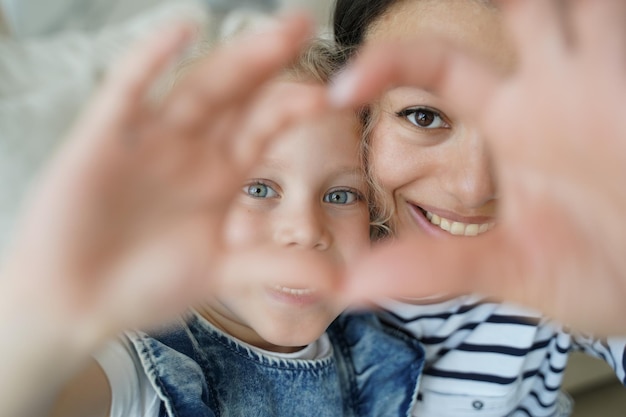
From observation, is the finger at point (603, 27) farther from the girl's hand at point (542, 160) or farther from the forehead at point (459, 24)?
the forehead at point (459, 24)

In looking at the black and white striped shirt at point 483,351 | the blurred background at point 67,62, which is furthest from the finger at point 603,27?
A: the blurred background at point 67,62

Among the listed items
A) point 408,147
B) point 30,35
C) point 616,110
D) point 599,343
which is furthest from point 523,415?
point 30,35

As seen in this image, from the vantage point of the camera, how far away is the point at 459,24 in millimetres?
595

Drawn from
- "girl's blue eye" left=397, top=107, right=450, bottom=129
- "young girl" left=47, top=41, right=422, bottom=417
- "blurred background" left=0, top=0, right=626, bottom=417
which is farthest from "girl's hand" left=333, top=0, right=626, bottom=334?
"blurred background" left=0, top=0, right=626, bottom=417

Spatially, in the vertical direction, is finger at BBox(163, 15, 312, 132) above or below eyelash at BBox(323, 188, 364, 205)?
above

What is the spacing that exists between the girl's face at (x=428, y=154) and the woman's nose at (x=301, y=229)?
0.11 meters

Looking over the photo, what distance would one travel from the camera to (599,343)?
76 centimetres

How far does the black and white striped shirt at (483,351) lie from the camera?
74 centimetres

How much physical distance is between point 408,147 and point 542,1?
14.2 inches

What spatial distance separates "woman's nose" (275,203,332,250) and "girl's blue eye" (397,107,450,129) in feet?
0.51

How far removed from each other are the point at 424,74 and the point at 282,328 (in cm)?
34

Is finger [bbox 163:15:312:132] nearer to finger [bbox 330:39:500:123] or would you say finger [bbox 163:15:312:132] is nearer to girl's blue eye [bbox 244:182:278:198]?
finger [bbox 330:39:500:123]

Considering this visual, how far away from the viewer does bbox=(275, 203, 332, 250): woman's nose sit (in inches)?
22.6

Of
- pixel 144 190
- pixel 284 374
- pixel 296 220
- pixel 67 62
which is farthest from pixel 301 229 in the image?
pixel 67 62
